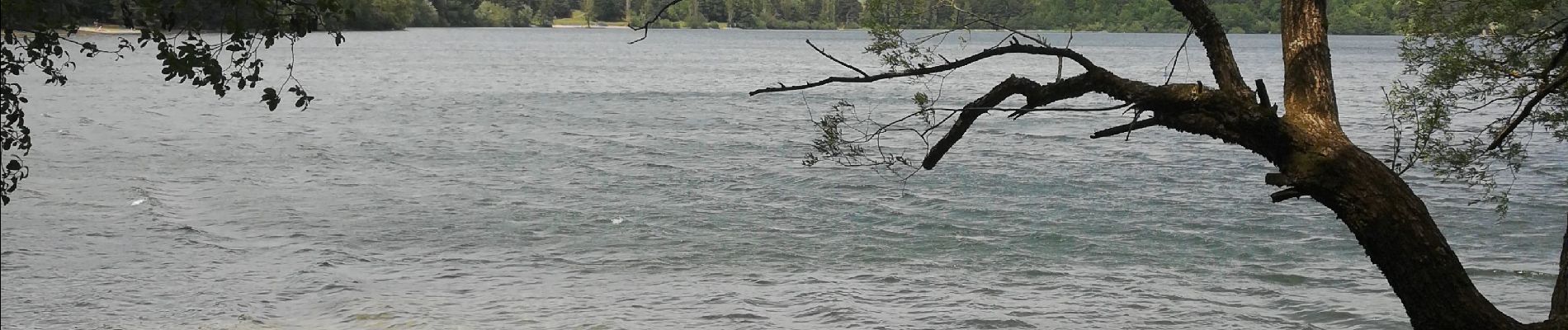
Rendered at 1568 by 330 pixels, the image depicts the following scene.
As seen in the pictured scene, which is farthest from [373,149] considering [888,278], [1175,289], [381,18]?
[381,18]

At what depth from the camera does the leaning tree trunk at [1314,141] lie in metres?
5.48

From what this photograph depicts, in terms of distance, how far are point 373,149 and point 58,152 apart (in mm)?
5947

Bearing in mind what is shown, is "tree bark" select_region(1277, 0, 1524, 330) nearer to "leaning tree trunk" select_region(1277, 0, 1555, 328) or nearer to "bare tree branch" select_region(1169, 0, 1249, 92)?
"leaning tree trunk" select_region(1277, 0, 1555, 328)

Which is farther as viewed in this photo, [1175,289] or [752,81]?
[752,81]

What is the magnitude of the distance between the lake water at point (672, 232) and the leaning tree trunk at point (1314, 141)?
294 inches

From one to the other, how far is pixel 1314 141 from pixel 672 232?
13.9 metres

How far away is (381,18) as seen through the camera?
497 ft

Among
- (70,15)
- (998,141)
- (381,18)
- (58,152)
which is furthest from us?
(381,18)

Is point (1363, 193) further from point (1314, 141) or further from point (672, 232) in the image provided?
point (672, 232)

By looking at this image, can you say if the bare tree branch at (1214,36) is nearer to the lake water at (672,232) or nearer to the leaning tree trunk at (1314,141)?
the leaning tree trunk at (1314,141)

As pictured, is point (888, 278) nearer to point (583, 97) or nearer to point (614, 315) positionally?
point (614, 315)

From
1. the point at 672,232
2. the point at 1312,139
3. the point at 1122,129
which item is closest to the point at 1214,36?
the point at 1312,139

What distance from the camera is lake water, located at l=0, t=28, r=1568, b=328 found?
13797mm

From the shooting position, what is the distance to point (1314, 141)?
551 centimetres
